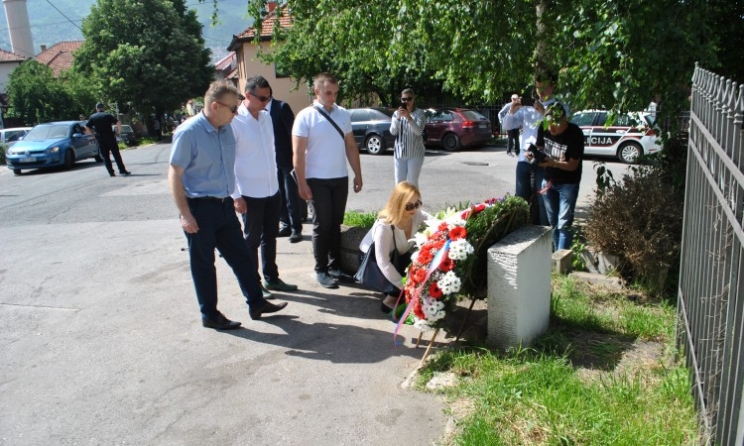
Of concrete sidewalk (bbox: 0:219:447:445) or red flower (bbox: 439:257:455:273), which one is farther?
red flower (bbox: 439:257:455:273)

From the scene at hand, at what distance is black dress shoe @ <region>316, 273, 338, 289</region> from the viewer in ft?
18.3

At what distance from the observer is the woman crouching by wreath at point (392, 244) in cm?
455

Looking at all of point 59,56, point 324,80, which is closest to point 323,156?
point 324,80

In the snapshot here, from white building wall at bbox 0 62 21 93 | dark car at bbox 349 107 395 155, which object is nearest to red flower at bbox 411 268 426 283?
dark car at bbox 349 107 395 155

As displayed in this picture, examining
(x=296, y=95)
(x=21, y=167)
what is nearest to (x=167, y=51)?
(x=296, y=95)

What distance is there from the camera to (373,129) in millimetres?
18672

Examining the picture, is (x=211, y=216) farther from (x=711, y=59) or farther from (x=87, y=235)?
(x=87, y=235)

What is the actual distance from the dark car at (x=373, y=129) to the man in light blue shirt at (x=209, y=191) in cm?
1390

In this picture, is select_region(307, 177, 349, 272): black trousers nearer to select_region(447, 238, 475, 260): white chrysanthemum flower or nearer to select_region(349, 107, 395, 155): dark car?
select_region(447, 238, 475, 260): white chrysanthemum flower

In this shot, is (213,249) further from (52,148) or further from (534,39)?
(52,148)

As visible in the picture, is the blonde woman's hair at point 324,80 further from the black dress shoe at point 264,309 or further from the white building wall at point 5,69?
the white building wall at point 5,69

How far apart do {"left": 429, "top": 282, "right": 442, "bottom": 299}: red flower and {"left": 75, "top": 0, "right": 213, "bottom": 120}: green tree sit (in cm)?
3610

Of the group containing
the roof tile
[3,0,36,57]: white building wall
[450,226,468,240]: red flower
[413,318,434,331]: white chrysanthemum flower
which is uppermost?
[3,0,36,57]: white building wall

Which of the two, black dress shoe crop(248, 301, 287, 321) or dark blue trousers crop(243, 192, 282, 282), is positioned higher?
dark blue trousers crop(243, 192, 282, 282)
